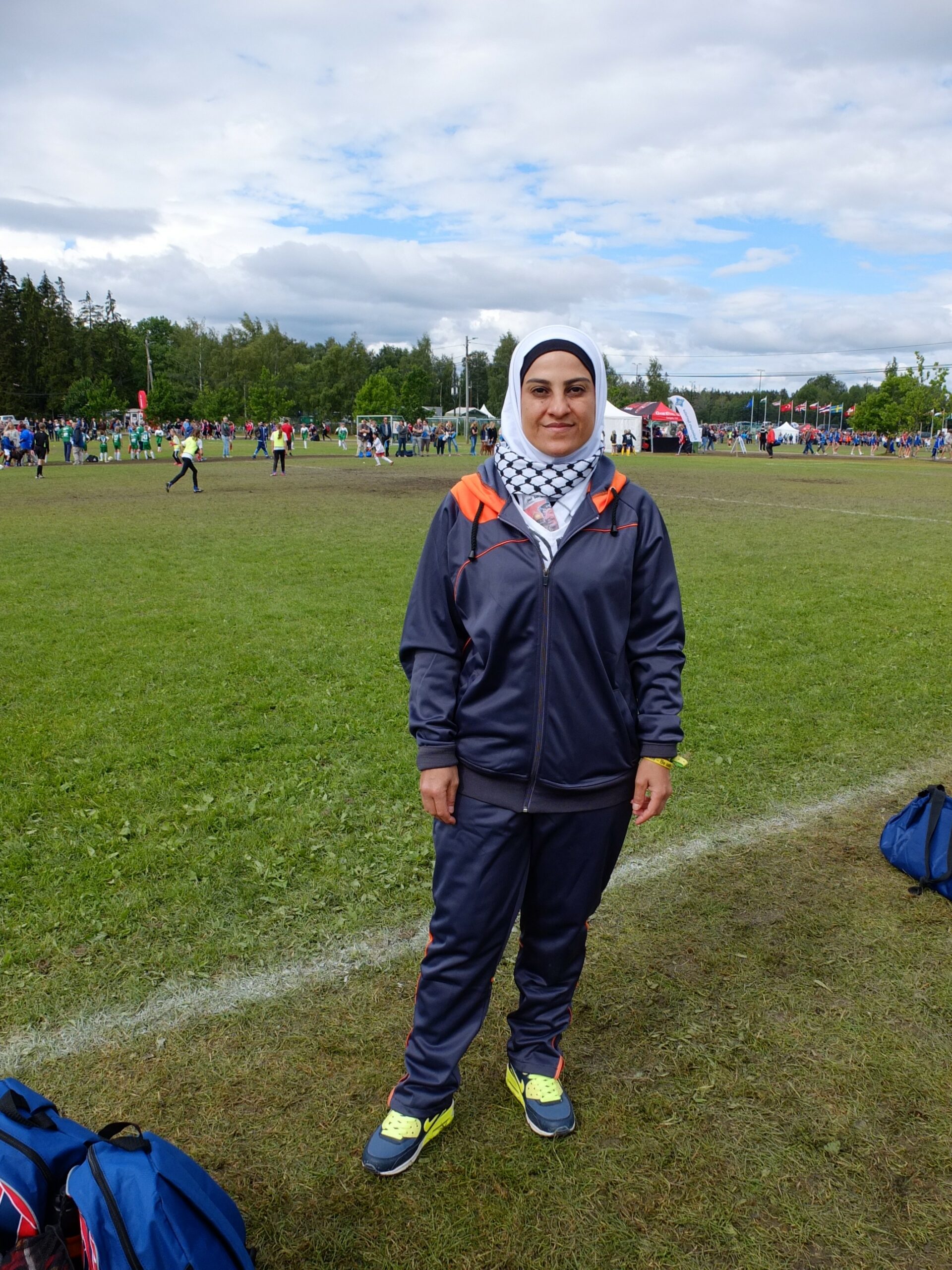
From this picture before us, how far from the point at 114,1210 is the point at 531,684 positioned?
1.44 m

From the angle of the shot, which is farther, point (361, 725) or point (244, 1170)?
point (361, 725)

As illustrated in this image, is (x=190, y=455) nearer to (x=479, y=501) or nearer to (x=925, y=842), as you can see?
(x=925, y=842)

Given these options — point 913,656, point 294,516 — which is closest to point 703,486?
point 294,516

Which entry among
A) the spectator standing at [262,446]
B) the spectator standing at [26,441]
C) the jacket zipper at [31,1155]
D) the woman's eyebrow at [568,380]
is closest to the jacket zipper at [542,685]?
the woman's eyebrow at [568,380]

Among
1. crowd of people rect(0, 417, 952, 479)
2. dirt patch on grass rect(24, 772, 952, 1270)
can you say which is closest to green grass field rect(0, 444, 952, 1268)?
dirt patch on grass rect(24, 772, 952, 1270)

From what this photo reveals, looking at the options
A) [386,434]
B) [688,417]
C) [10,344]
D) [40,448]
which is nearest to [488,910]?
[40,448]

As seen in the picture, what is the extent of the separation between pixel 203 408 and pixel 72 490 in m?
65.6

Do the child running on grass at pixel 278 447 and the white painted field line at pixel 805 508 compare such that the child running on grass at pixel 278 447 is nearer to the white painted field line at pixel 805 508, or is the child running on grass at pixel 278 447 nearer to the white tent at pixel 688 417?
the white painted field line at pixel 805 508

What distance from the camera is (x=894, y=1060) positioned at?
2.79m

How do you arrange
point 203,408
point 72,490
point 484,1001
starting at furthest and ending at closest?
1. point 203,408
2. point 72,490
3. point 484,1001

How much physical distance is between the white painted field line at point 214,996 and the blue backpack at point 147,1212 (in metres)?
1.01

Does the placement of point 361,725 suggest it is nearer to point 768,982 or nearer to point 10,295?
point 768,982

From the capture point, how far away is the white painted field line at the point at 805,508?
17.3 metres

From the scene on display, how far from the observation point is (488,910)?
7.68ft
